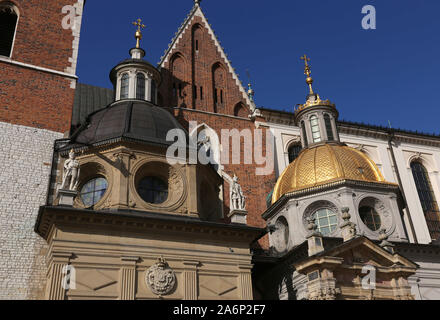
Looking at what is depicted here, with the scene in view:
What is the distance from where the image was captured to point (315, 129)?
22625 millimetres

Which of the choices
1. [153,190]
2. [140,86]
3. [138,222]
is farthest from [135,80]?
[138,222]

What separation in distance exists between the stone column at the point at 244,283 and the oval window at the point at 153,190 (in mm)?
3444

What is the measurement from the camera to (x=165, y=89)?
22359mm

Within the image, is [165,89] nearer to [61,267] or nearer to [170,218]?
[170,218]

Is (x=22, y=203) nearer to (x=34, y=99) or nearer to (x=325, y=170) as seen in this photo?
(x=34, y=99)

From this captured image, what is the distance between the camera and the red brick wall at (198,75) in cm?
2261

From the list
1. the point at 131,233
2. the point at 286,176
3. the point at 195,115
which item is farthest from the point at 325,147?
the point at 131,233

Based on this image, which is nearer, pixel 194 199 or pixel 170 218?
pixel 170 218

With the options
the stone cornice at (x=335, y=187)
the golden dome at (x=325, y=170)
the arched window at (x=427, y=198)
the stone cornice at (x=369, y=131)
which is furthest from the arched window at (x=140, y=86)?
the arched window at (x=427, y=198)

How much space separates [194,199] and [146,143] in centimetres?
245

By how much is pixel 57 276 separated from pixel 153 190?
4328 millimetres

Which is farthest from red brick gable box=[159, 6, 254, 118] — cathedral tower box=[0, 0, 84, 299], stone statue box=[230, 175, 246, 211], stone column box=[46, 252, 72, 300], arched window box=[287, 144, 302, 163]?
stone column box=[46, 252, 72, 300]

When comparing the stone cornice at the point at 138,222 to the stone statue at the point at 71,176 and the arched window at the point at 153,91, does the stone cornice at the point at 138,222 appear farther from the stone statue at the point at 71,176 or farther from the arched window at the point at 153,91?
the arched window at the point at 153,91

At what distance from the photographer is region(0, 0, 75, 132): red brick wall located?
16.7m
